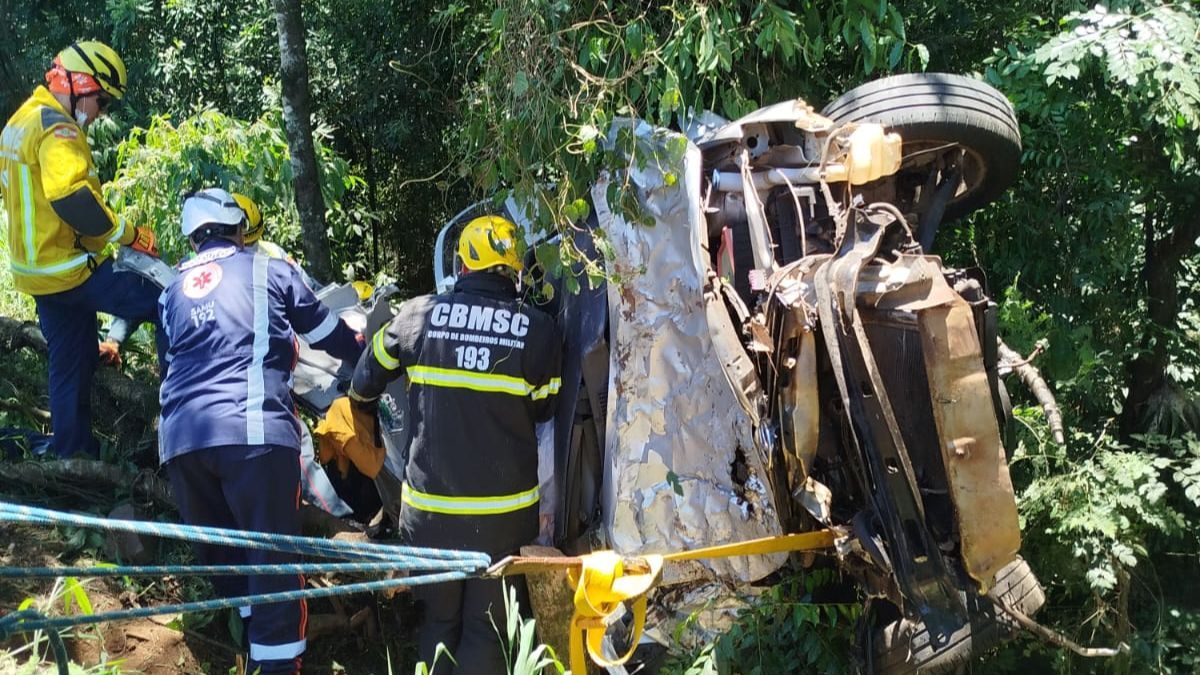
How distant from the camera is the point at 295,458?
13.6ft

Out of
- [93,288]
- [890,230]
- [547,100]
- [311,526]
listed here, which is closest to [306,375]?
[311,526]

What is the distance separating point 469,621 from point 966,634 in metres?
1.87

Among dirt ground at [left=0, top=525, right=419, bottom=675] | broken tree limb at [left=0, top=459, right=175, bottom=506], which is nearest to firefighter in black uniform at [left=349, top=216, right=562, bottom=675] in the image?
dirt ground at [left=0, top=525, right=419, bottom=675]

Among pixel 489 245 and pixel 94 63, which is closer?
pixel 489 245

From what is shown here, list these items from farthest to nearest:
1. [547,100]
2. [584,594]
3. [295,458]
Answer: [295,458] < [547,100] < [584,594]

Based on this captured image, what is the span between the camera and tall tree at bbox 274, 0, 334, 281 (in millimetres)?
5502

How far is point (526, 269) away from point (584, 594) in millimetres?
1646

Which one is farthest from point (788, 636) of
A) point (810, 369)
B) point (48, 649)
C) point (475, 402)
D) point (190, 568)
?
point (48, 649)

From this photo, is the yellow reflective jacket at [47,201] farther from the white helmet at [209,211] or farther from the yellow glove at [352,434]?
the yellow glove at [352,434]

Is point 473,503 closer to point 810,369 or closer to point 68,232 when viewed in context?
point 810,369

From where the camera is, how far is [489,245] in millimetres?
4039

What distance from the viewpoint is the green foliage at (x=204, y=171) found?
5484 mm

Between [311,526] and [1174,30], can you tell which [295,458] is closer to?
[311,526]

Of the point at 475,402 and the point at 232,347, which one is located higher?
the point at 232,347
